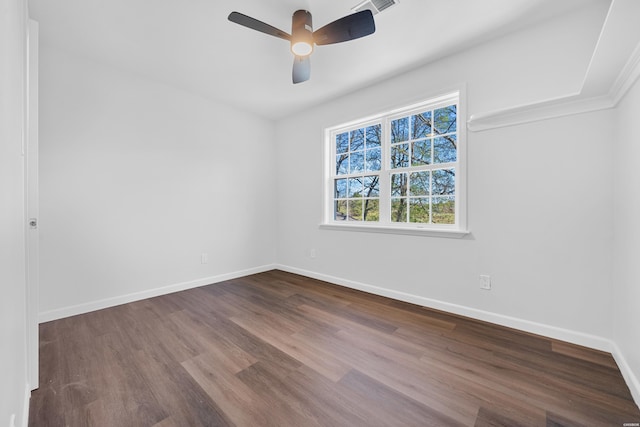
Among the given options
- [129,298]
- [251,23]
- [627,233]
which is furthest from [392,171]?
[129,298]

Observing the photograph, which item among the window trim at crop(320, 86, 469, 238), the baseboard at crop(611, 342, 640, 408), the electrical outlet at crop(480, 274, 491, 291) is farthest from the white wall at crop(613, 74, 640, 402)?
the window trim at crop(320, 86, 469, 238)

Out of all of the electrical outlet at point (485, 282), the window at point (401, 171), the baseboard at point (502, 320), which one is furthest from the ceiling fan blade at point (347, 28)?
the baseboard at point (502, 320)

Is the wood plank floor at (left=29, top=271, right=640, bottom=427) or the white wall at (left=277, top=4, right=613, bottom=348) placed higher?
the white wall at (left=277, top=4, right=613, bottom=348)

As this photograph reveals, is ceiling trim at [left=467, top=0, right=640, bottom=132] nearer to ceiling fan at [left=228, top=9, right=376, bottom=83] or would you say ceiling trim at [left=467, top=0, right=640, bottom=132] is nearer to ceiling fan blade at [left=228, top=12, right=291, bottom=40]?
ceiling fan at [left=228, top=9, right=376, bottom=83]

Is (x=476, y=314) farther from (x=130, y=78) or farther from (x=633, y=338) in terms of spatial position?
(x=130, y=78)

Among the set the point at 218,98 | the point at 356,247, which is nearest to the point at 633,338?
the point at 356,247

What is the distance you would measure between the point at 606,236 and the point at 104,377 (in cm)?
358

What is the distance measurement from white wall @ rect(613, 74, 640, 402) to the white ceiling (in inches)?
41.7

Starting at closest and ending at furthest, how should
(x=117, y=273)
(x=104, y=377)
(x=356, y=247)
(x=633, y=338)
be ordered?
1. (x=633, y=338)
2. (x=104, y=377)
3. (x=117, y=273)
4. (x=356, y=247)

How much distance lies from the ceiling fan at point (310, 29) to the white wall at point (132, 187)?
1948mm

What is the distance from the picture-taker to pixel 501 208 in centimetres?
229

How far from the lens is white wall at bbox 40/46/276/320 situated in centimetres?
247

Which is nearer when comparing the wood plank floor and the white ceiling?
the wood plank floor

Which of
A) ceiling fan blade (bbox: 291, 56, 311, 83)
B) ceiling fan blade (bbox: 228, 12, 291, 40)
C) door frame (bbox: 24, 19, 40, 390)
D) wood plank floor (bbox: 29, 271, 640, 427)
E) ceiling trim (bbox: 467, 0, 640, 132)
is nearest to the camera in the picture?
ceiling trim (bbox: 467, 0, 640, 132)
